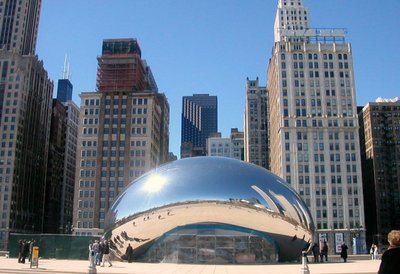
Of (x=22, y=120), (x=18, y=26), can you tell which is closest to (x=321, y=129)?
(x=22, y=120)

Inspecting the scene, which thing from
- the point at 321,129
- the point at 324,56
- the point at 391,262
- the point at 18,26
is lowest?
the point at 391,262

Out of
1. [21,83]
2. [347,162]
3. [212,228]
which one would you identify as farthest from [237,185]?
[21,83]

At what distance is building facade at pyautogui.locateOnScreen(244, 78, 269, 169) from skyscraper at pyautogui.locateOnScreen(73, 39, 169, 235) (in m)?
46.6

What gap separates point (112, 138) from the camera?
396ft

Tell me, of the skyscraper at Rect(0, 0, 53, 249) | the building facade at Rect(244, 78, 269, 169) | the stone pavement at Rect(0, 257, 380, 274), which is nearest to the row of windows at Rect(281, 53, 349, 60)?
the building facade at Rect(244, 78, 269, 169)

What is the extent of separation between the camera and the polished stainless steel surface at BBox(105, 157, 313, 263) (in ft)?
88.0

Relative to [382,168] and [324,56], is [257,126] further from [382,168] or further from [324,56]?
[324,56]

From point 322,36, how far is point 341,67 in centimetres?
978

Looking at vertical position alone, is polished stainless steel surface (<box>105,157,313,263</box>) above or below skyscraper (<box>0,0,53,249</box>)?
below

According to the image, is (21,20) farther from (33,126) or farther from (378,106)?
(378,106)

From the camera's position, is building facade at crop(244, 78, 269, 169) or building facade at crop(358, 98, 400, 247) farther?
building facade at crop(244, 78, 269, 169)

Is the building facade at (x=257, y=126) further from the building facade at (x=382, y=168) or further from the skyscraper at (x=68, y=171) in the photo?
the skyscraper at (x=68, y=171)

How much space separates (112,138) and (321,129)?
5210cm

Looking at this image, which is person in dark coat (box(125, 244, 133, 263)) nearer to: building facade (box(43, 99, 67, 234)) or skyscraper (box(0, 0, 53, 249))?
skyscraper (box(0, 0, 53, 249))
